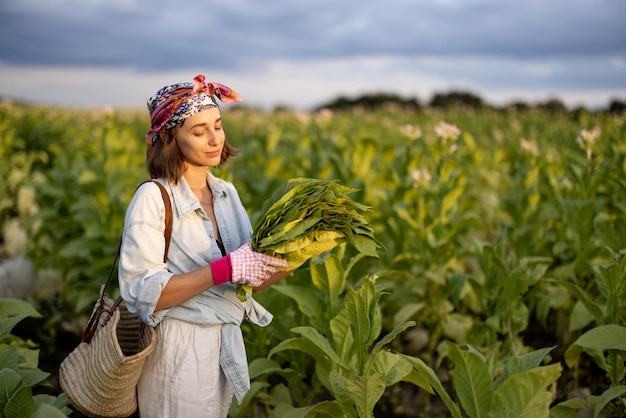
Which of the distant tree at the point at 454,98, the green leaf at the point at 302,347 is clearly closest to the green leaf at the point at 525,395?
the green leaf at the point at 302,347

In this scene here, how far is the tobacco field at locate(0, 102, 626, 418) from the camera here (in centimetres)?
262

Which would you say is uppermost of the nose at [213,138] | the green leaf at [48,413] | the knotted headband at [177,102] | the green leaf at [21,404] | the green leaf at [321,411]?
the knotted headband at [177,102]

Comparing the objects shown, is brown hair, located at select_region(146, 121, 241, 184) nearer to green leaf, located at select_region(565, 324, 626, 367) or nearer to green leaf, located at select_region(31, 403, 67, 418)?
green leaf, located at select_region(31, 403, 67, 418)

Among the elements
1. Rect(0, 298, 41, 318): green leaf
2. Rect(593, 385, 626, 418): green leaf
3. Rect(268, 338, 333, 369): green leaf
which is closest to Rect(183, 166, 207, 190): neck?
Rect(268, 338, 333, 369): green leaf

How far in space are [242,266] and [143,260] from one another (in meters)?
0.35

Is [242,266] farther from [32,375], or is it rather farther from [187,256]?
[32,375]

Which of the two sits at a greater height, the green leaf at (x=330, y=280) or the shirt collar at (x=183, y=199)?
the shirt collar at (x=183, y=199)

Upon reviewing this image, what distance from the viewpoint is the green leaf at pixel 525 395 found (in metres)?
2.26

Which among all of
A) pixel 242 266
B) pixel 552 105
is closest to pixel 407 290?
pixel 242 266

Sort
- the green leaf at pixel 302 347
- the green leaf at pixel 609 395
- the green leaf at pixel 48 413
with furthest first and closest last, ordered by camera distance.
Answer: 1. the green leaf at pixel 302 347
2. the green leaf at pixel 609 395
3. the green leaf at pixel 48 413

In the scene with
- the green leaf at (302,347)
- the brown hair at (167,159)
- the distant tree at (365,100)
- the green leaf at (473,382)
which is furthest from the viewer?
the distant tree at (365,100)

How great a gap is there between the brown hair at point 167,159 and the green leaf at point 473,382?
3.93 ft

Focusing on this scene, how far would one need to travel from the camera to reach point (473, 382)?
2.40 m

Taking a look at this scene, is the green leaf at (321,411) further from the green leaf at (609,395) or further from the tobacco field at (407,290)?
the green leaf at (609,395)
